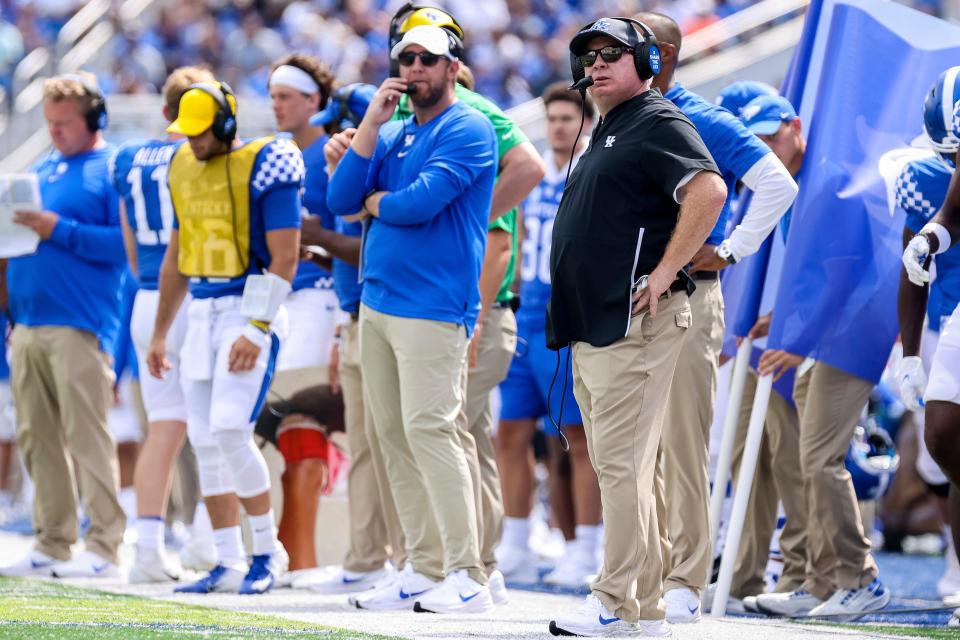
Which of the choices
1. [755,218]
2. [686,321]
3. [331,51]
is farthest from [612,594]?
[331,51]

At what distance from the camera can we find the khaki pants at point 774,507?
7309 mm

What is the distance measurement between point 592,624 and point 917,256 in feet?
5.80

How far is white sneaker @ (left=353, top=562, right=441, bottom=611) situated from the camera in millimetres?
6527

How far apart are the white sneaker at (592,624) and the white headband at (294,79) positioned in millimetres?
3466

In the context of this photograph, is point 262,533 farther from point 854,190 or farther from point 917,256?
point 917,256

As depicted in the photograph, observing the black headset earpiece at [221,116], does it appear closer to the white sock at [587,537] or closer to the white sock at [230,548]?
the white sock at [230,548]

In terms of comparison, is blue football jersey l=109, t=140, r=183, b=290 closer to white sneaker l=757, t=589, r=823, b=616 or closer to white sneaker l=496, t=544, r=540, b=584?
white sneaker l=496, t=544, r=540, b=584

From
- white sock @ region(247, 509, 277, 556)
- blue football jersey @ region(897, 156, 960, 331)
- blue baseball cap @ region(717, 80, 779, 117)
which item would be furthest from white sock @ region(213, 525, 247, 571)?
blue football jersey @ region(897, 156, 960, 331)

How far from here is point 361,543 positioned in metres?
7.56

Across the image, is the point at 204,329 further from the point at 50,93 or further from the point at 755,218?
the point at 755,218

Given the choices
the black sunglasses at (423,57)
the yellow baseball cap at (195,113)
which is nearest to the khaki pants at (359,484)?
the yellow baseball cap at (195,113)

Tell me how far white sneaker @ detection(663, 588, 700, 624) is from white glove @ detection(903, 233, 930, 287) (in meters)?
1.39

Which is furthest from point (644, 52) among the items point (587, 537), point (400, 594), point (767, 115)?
point (587, 537)

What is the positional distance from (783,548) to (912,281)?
168 centimetres
